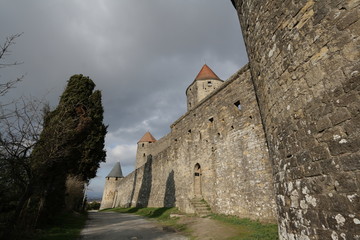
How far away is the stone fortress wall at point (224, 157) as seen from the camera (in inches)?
302

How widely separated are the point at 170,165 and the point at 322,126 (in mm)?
13977

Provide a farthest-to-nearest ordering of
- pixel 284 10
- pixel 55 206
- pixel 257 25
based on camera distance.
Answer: pixel 55 206 < pixel 257 25 < pixel 284 10

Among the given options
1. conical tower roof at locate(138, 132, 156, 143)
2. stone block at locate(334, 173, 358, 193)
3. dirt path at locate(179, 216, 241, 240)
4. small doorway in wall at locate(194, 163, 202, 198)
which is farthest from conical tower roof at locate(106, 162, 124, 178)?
stone block at locate(334, 173, 358, 193)

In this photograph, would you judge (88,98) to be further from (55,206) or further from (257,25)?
(257,25)

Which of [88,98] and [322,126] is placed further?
[88,98]

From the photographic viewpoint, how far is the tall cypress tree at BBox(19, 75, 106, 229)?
6.18 metres

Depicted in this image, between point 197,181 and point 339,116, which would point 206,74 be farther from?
point 339,116

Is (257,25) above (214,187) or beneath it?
above

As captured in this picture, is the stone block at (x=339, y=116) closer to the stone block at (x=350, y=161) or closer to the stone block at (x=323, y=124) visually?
the stone block at (x=323, y=124)

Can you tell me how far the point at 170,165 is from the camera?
15586 millimetres

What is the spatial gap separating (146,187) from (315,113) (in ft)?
66.0

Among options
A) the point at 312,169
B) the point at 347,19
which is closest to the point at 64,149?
the point at 312,169

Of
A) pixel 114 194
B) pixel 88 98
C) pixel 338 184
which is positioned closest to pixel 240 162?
pixel 338 184

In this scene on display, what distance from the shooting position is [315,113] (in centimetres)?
235
